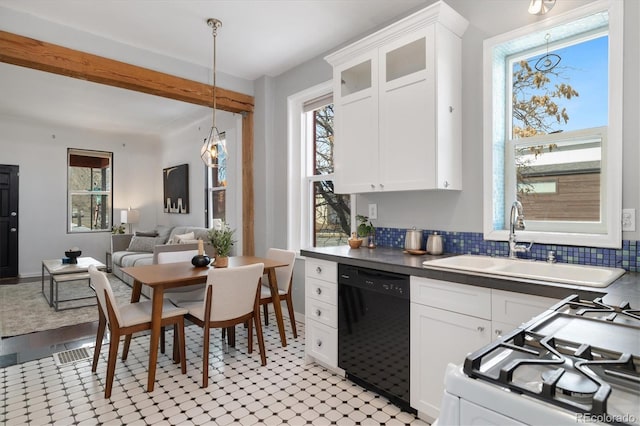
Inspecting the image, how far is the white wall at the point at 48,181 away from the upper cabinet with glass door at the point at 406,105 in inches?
244

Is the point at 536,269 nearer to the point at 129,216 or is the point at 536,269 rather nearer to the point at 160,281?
the point at 160,281

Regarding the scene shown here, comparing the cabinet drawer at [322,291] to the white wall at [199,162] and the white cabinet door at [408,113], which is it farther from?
the white wall at [199,162]

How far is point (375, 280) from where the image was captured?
2.22 meters

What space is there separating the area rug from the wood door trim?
198 centimetres

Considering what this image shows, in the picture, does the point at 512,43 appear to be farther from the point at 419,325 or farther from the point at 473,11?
the point at 419,325

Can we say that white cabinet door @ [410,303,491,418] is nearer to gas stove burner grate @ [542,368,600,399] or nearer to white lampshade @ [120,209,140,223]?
gas stove burner grate @ [542,368,600,399]

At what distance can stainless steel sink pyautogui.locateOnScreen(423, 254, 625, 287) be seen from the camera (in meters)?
1.61

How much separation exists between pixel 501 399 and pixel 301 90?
3.61m

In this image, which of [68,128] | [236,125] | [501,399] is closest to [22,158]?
[68,128]

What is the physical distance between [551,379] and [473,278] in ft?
3.78

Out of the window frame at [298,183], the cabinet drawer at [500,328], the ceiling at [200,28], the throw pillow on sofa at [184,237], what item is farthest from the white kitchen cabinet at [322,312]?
the throw pillow on sofa at [184,237]

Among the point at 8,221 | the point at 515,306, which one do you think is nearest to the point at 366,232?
the point at 515,306

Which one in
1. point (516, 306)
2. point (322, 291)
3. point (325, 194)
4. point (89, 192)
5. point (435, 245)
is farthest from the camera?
point (89, 192)

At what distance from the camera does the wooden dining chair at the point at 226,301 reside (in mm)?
2426
